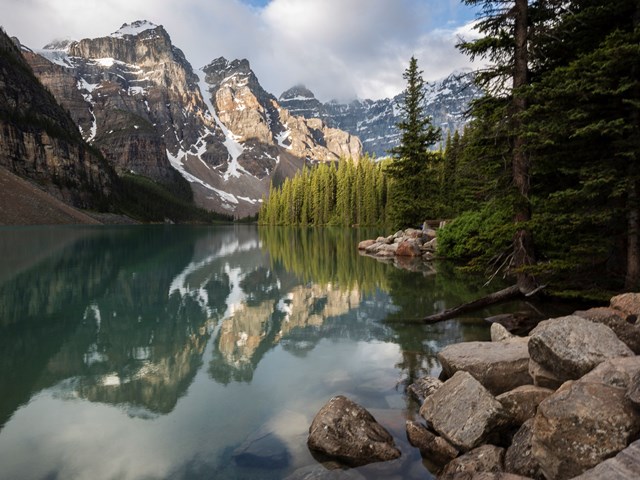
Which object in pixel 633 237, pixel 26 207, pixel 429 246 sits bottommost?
pixel 429 246

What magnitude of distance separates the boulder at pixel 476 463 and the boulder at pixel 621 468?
4.61 ft

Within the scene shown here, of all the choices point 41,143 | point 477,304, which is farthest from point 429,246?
point 41,143

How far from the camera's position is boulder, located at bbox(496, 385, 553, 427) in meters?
5.43

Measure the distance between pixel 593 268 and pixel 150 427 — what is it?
12634 millimetres

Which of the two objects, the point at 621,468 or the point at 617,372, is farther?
the point at 617,372

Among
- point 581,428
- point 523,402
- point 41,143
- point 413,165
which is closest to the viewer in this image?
point 581,428

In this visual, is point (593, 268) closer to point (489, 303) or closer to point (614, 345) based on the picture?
point (489, 303)

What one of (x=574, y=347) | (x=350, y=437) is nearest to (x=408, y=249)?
(x=574, y=347)

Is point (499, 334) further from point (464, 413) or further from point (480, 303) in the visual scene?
point (480, 303)

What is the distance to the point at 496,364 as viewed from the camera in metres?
6.57

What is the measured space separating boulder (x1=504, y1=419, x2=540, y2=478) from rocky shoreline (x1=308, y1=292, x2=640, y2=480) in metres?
0.01

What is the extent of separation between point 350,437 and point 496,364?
2.77 m

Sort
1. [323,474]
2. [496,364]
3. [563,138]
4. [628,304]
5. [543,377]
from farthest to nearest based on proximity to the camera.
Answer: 1. [563,138]
2. [628,304]
3. [496,364]
4. [543,377]
5. [323,474]

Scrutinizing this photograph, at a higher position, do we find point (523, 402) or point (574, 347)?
point (574, 347)
